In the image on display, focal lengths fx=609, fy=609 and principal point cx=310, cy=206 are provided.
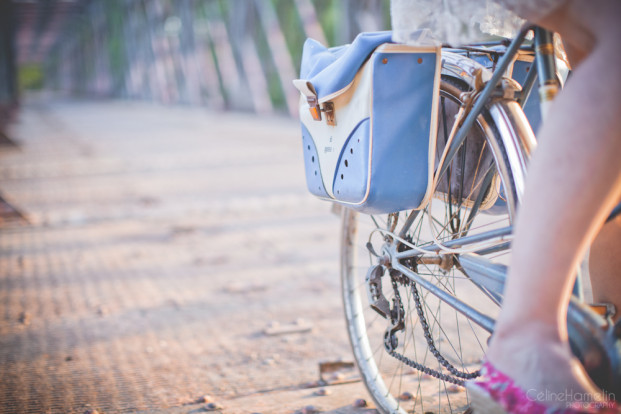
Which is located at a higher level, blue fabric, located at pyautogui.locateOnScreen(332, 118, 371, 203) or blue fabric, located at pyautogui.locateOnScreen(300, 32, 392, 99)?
blue fabric, located at pyautogui.locateOnScreen(300, 32, 392, 99)

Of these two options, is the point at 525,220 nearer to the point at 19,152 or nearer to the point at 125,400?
the point at 125,400

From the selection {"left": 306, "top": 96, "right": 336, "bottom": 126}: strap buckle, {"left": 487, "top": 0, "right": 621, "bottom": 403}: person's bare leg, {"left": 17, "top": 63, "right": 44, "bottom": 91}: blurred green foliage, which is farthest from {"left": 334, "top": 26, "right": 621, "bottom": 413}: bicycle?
{"left": 17, "top": 63, "right": 44, "bottom": 91}: blurred green foliage

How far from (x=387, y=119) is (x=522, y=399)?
0.53 meters

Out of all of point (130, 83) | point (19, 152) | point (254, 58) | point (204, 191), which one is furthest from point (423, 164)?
point (130, 83)

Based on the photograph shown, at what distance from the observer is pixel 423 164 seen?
1.10 meters

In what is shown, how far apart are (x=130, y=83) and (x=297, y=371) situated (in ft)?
98.7

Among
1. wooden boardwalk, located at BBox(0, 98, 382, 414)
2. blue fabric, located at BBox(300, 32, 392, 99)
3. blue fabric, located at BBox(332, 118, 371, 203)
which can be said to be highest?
blue fabric, located at BBox(300, 32, 392, 99)

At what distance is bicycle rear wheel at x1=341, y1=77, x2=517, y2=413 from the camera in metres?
1.14

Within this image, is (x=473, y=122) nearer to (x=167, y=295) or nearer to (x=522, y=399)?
(x=522, y=399)

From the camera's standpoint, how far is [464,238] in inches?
41.5

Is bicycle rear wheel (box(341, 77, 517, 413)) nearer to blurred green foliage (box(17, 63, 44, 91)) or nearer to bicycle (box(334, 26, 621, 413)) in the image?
bicycle (box(334, 26, 621, 413))

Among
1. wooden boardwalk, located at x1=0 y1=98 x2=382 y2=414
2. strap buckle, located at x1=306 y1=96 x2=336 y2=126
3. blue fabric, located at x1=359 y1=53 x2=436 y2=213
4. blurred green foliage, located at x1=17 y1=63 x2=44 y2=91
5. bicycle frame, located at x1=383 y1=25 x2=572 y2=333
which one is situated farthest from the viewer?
blurred green foliage, located at x1=17 y1=63 x2=44 y2=91

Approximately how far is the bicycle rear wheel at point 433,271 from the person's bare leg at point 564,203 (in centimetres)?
20

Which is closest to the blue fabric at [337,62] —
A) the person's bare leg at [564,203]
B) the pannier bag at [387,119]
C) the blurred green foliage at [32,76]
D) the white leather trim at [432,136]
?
the pannier bag at [387,119]
